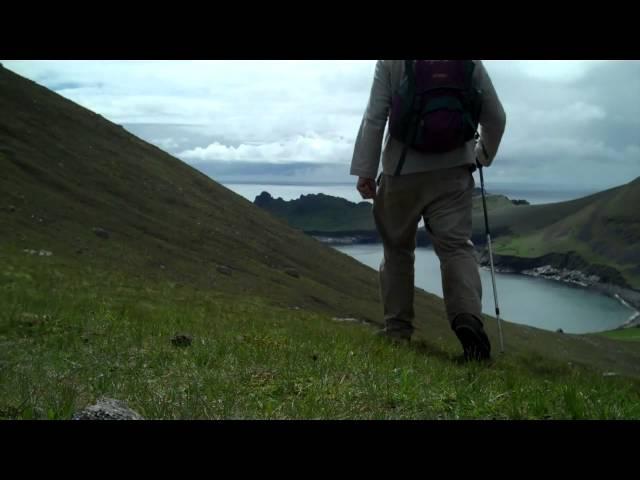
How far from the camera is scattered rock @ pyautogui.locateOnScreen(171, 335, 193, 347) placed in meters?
7.48

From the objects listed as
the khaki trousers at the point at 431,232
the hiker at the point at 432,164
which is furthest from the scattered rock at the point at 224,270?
the hiker at the point at 432,164

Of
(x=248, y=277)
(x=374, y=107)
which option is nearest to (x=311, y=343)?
→ (x=374, y=107)

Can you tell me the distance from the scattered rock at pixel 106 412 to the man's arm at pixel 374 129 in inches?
190

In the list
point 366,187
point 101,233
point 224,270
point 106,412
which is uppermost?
point 101,233

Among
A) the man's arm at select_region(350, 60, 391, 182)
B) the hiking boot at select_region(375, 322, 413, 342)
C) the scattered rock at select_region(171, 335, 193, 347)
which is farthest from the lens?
the hiking boot at select_region(375, 322, 413, 342)

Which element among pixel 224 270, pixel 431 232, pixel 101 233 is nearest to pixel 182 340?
pixel 431 232

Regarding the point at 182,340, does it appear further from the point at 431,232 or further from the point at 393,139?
the point at 393,139

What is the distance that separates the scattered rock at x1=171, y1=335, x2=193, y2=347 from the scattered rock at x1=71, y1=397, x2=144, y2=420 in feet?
11.1

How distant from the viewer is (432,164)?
8023 mm

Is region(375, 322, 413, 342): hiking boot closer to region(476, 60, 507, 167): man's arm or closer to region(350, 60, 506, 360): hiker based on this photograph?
region(350, 60, 506, 360): hiker

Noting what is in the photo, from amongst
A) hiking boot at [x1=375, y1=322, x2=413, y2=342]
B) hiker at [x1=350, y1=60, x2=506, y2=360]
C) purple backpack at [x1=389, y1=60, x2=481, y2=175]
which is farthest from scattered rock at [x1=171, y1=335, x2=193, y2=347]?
purple backpack at [x1=389, y1=60, x2=481, y2=175]

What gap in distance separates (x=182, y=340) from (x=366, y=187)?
9.33 ft

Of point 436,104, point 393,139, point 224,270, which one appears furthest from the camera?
point 224,270
